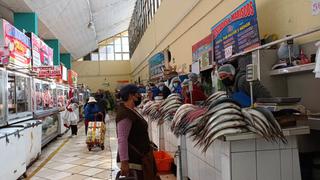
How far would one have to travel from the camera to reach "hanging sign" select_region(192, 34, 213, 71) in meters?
4.92

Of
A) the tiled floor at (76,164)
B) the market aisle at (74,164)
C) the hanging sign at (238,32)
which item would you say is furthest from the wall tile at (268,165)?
the market aisle at (74,164)

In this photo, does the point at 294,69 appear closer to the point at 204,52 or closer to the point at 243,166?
the point at 243,166

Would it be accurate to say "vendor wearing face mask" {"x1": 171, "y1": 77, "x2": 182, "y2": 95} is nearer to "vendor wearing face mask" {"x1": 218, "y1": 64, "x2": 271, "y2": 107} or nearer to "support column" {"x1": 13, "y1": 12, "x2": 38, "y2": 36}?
"vendor wearing face mask" {"x1": 218, "y1": 64, "x2": 271, "y2": 107}

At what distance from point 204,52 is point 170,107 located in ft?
4.36

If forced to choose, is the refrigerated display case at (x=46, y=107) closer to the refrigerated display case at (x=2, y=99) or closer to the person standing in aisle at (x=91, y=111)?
the person standing in aisle at (x=91, y=111)

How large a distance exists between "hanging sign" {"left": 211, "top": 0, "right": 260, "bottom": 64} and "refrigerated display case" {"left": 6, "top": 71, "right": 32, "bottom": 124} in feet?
13.3

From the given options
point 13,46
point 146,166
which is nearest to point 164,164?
point 146,166

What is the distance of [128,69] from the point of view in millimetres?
27109

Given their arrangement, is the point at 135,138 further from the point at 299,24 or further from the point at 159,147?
the point at 159,147

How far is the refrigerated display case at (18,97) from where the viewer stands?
6.22 m

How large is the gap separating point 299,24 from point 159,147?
353 centimetres

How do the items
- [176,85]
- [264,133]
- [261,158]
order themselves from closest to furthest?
[264,133] → [261,158] → [176,85]

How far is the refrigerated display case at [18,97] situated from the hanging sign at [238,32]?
4.06 meters

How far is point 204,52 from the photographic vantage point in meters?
5.24
